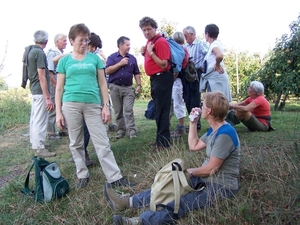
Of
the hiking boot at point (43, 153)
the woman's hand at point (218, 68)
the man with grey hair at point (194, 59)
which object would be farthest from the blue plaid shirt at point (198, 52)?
the hiking boot at point (43, 153)

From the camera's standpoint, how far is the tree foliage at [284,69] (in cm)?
904

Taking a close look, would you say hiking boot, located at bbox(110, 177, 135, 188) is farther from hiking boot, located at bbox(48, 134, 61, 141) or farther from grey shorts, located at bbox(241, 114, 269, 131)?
hiking boot, located at bbox(48, 134, 61, 141)

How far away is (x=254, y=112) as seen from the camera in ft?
19.3

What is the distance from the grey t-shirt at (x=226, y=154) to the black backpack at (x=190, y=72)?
2780mm

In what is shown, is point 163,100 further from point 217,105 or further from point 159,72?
point 217,105

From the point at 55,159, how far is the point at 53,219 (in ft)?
6.67

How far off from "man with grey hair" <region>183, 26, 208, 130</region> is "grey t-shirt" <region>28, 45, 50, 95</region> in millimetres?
2542

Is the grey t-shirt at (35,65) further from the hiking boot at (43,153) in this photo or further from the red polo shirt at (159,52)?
the red polo shirt at (159,52)

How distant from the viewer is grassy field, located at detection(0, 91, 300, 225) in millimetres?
2529

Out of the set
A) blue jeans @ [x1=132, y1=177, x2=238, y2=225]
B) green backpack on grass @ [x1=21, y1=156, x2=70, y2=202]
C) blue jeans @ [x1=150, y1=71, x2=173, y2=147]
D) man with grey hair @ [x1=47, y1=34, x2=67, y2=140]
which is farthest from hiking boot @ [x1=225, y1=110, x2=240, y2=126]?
man with grey hair @ [x1=47, y1=34, x2=67, y2=140]

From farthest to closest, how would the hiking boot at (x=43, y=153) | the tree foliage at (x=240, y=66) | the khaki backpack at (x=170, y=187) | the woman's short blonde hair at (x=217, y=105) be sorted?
the tree foliage at (x=240, y=66)
the hiking boot at (x=43, y=153)
the woman's short blonde hair at (x=217, y=105)
the khaki backpack at (x=170, y=187)

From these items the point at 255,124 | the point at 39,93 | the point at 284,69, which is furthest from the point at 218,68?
the point at 284,69

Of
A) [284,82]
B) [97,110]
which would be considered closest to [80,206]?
[97,110]

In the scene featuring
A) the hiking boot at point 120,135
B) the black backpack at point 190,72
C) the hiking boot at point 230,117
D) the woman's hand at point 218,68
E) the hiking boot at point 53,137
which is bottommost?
the hiking boot at point 53,137
